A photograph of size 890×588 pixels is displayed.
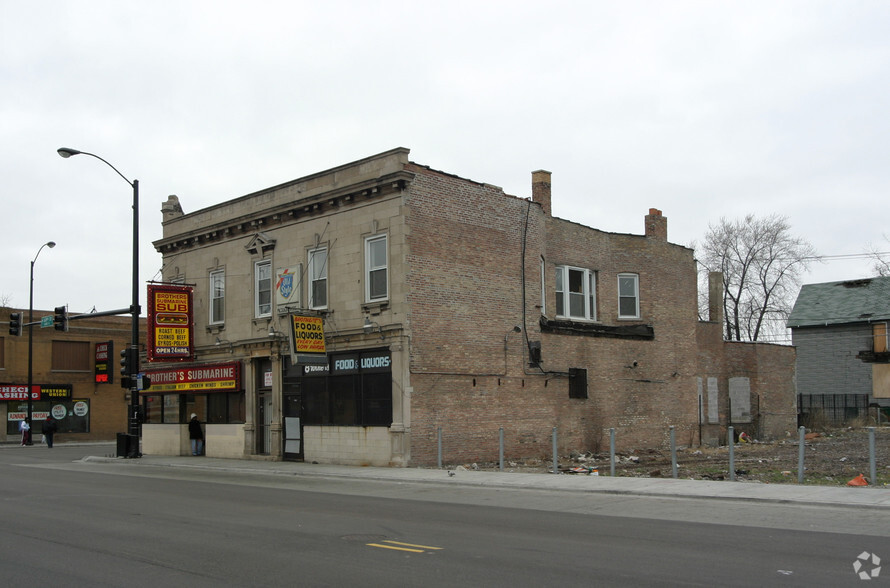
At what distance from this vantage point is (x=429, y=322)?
78.1ft

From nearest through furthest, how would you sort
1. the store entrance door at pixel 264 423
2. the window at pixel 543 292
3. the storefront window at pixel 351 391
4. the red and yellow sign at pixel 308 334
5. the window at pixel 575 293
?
the storefront window at pixel 351 391
the red and yellow sign at pixel 308 334
the window at pixel 543 292
the store entrance door at pixel 264 423
the window at pixel 575 293

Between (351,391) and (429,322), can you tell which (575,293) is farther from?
(351,391)

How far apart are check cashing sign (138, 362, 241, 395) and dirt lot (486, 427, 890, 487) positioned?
9.71 m

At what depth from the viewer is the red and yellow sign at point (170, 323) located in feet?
97.2

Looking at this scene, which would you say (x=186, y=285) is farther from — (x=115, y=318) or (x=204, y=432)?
(x=115, y=318)

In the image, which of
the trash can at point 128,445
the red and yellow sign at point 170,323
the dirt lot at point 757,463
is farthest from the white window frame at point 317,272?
the trash can at point 128,445

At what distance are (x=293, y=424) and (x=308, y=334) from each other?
3.95 meters

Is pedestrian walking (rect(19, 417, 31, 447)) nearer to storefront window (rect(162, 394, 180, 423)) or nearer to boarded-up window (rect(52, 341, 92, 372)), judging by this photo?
boarded-up window (rect(52, 341, 92, 372))

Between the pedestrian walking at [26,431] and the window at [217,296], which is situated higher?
the window at [217,296]

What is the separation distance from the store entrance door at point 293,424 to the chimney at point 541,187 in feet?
34.0

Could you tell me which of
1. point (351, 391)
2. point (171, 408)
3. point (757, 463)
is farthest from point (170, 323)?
point (757, 463)

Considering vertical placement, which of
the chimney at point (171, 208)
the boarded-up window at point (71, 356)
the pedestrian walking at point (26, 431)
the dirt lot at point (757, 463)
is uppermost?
the chimney at point (171, 208)

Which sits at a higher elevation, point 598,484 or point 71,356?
point 71,356

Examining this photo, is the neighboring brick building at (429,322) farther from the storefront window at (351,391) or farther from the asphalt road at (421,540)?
the asphalt road at (421,540)
